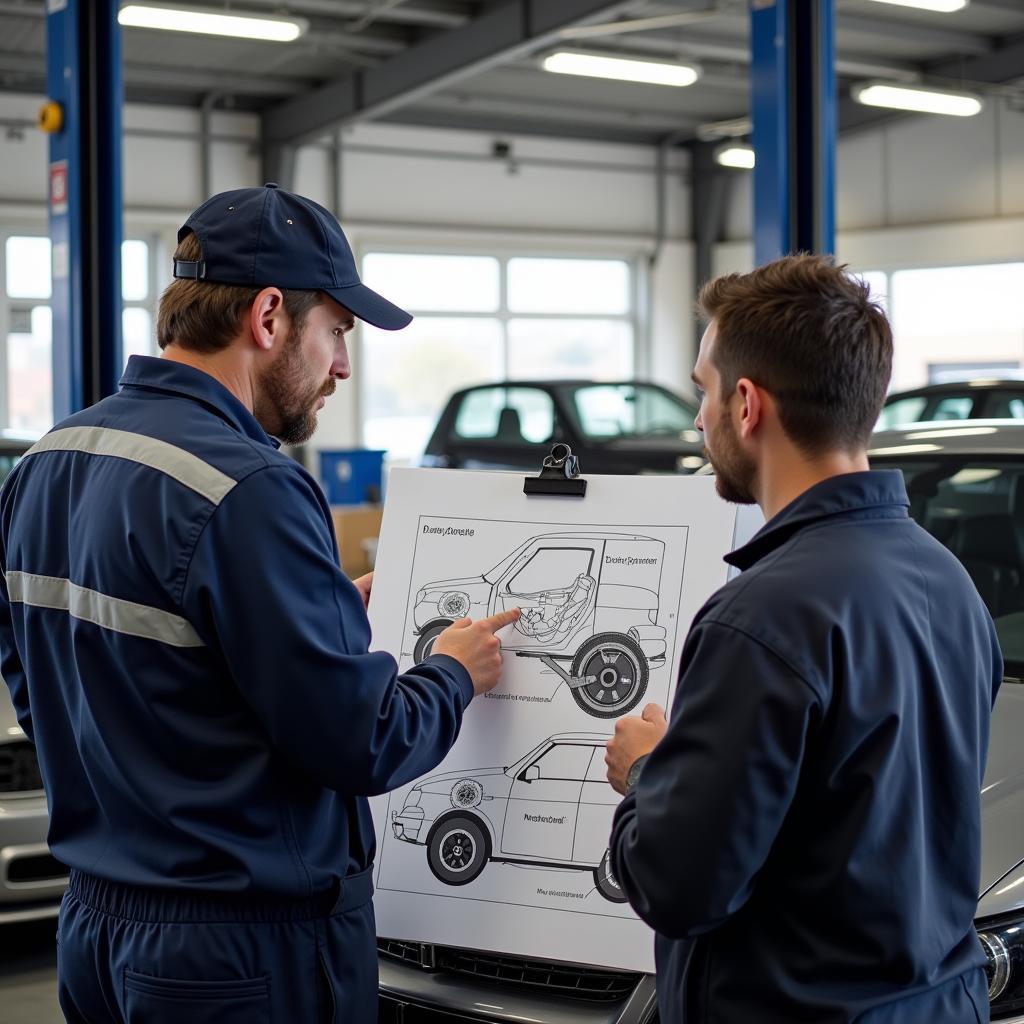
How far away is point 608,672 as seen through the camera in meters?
2.16

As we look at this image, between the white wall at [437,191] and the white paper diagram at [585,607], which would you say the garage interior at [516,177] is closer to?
the white wall at [437,191]

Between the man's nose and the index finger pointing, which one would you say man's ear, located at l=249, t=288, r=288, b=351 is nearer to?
the man's nose

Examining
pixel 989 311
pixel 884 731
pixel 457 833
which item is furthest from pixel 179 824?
pixel 989 311

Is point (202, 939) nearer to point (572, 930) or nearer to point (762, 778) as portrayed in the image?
point (572, 930)

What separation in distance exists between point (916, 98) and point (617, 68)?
10.8 ft

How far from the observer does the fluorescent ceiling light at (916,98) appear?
12.9 m

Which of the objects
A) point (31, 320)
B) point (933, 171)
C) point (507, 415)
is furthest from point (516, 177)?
point (507, 415)

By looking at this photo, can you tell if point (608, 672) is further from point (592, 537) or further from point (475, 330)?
point (475, 330)

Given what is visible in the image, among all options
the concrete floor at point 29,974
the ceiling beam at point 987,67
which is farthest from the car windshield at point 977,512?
the ceiling beam at point 987,67

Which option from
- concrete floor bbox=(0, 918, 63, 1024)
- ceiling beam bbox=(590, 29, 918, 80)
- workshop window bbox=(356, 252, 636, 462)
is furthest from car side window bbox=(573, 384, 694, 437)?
concrete floor bbox=(0, 918, 63, 1024)

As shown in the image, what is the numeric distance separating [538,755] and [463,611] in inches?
10.9

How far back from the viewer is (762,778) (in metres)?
1.32

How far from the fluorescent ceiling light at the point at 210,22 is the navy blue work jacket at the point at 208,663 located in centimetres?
900

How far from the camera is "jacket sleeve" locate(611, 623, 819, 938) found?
132 centimetres
